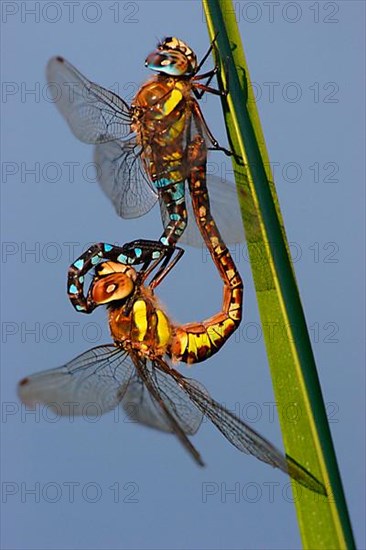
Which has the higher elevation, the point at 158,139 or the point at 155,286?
the point at 158,139

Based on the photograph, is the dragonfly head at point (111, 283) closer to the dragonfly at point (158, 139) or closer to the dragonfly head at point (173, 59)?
the dragonfly at point (158, 139)

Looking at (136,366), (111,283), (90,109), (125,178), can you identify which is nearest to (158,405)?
(136,366)

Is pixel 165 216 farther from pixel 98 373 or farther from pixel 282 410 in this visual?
pixel 282 410

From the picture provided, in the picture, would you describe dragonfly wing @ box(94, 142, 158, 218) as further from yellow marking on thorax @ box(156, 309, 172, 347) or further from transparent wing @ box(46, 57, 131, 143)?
yellow marking on thorax @ box(156, 309, 172, 347)

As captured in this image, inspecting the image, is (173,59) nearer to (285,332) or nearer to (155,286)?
(155,286)

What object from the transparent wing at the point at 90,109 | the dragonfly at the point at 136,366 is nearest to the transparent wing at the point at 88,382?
the dragonfly at the point at 136,366
